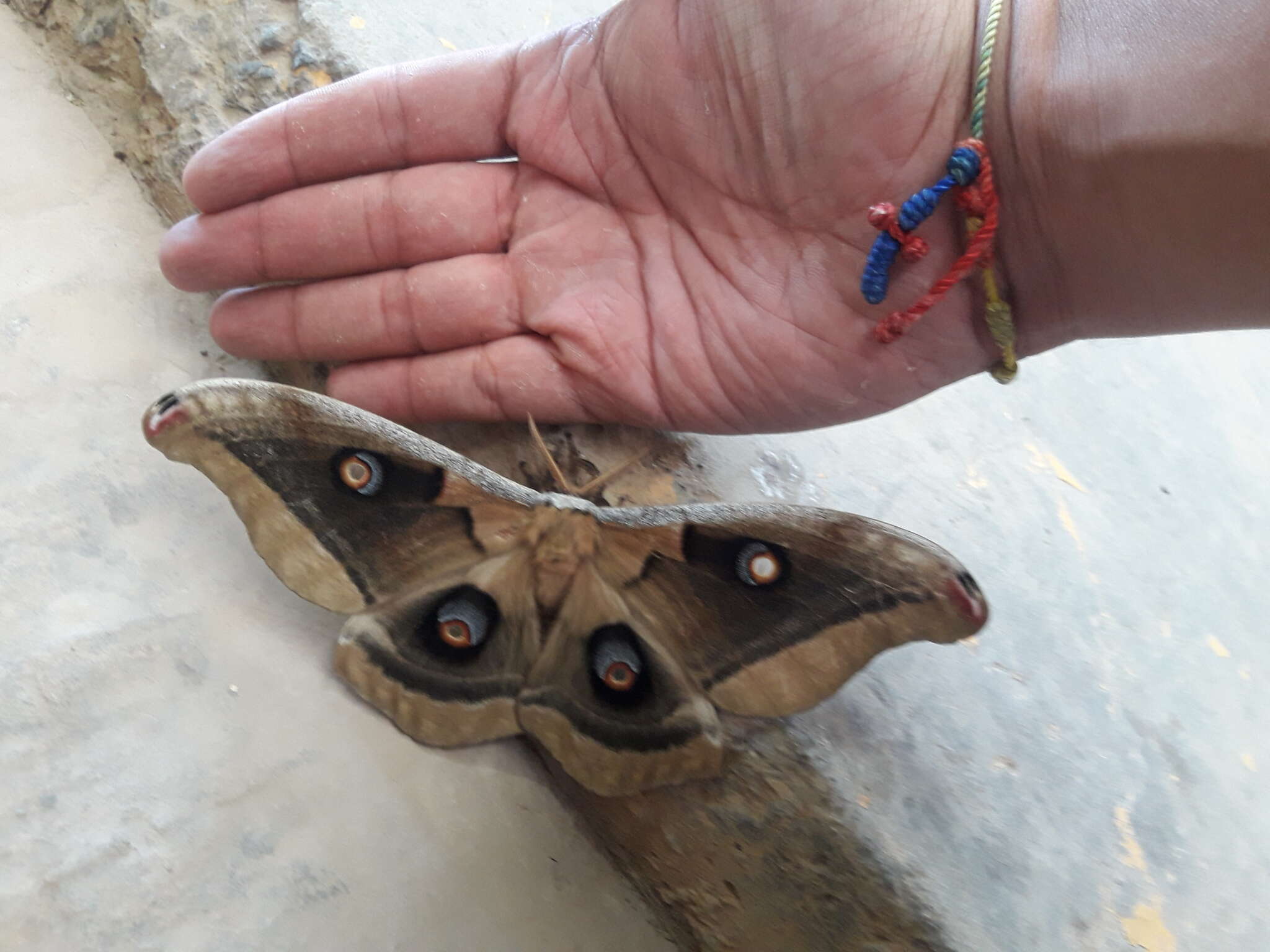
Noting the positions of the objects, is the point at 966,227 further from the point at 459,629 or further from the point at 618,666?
the point at 459,629

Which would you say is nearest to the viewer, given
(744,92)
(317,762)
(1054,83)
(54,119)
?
(1054,83)

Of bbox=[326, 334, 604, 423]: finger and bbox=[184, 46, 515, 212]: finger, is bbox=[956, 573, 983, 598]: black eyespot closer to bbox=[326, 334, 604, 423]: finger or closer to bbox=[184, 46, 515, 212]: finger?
bbox=[326, 334, 604, 423]: finger

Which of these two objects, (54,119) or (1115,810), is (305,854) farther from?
(54,119)

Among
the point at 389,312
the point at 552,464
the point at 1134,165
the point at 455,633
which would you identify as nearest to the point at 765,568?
the point at 552,464

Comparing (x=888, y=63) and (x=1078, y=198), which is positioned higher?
(x=888, y=63)

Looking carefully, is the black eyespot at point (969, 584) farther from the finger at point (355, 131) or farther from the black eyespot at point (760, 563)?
the finger at point (355, 131)

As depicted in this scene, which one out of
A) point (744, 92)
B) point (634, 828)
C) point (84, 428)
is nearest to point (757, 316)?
point (744, 92)

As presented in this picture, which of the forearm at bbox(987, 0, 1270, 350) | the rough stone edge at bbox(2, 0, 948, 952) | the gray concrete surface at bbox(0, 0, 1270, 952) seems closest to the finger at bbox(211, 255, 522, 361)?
the rough stone edge at bbox(2, 0, 948, 952)
